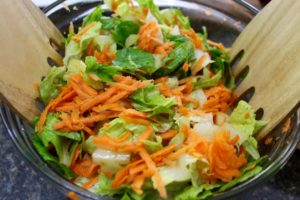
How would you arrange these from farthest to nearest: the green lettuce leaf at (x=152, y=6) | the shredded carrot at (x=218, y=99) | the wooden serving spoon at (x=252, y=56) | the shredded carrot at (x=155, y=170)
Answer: the green lettuce leaf at (x=152, y=6) < the shredded carrot at (x=218, y=99) < the wooden serving spoon at (x=252, y=56) < the shredded carrot at (x=155, y=170)

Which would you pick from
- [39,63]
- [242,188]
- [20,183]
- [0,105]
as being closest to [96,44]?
[39,63]

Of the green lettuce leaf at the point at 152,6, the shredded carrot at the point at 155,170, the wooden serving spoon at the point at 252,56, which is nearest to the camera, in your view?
the shredded carrot at the point at 155,170

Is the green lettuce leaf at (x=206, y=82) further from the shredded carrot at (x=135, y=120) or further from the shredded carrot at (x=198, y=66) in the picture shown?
the shredded carrot at (x=135, y=120)

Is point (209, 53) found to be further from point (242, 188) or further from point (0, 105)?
point (0, 105)

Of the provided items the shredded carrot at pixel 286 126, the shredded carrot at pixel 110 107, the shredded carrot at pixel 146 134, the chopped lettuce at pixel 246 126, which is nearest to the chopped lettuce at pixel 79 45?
the shredded carrot at pixel 110 107

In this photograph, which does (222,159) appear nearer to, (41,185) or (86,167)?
(86,167)

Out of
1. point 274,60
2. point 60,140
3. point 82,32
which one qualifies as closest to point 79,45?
point 82,32

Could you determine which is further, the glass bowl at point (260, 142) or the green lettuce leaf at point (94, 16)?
the green lettuce leaf at point (94, 16)

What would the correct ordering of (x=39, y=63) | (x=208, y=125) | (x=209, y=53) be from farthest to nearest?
(x=209, y=53), (x=39, y=63), (x=208, y=125)

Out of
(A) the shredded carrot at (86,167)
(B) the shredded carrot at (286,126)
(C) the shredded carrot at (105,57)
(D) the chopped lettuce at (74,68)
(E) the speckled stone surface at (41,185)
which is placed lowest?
(E) the speckled stone surface at (41,185)

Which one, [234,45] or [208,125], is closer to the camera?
[208,125]
